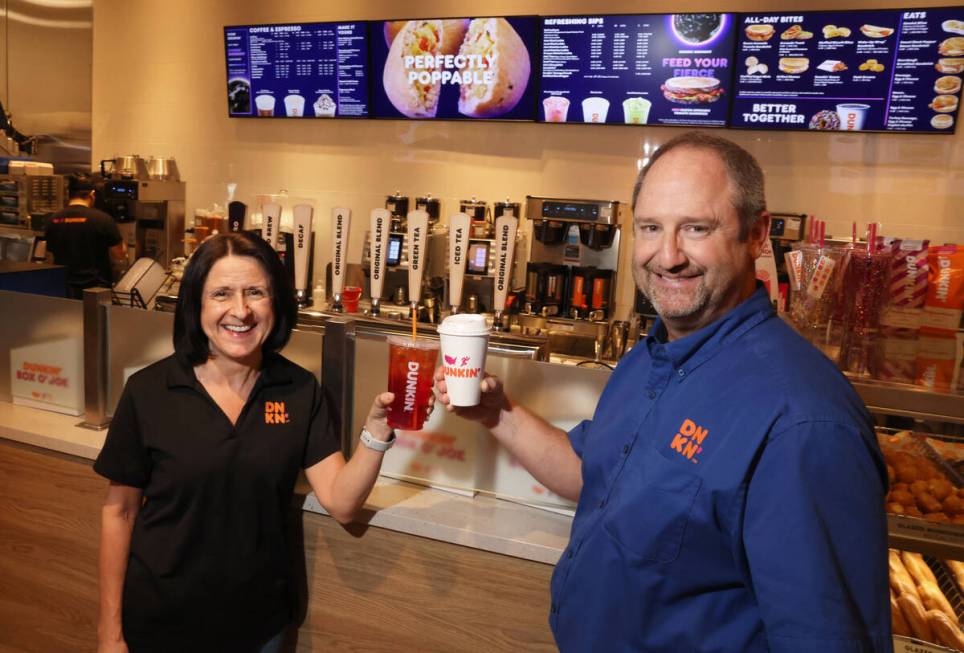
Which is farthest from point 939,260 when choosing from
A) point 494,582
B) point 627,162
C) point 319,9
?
point 319,9

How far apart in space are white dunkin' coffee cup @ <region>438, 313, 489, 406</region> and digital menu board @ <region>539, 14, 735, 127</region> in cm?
305

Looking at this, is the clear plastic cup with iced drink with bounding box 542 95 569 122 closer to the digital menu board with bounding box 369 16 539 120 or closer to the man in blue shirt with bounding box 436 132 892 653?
the digital menu board with bounding box 369 16 539 120

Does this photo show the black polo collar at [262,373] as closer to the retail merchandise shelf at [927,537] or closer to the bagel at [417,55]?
the retail merchandise shelf at [927,537]

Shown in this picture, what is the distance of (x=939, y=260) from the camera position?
205 cm

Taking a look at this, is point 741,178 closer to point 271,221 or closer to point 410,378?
point 410,378

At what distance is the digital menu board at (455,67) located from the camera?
433 cm

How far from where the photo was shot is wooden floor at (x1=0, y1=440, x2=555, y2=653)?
69.0 inches

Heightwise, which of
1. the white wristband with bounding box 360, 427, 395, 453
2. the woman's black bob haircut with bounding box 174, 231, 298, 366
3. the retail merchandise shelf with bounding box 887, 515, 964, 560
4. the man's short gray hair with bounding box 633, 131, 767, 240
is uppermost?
the man's short gray hair with bounding box 633, 131, 767, 240

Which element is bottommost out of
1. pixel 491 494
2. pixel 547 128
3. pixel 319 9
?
pixel 491 494

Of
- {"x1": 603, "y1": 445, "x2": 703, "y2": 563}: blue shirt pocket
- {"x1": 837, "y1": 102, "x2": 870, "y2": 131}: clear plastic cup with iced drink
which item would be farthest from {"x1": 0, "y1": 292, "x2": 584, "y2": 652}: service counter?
{"x1": 837, "y1": 102, "x2": 870, "y2": 131}: clear plastic cup with iced drink

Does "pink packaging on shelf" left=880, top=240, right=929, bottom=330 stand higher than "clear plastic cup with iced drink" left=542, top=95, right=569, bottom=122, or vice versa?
"clear plastic cup with iced drink" left=542, top=95, right=569, bottom=122

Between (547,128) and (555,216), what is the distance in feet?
2.67

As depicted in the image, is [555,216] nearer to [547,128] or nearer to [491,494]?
[547,128]

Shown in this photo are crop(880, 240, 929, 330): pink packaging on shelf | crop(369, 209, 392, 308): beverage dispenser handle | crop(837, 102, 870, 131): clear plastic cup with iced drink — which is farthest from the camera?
crop(837, 102, 870, 131): clear plastic cup with iced drink
